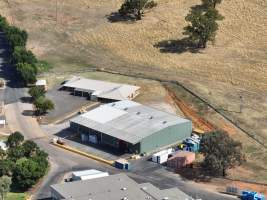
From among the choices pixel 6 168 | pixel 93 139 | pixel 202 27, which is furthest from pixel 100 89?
pixel 6 168

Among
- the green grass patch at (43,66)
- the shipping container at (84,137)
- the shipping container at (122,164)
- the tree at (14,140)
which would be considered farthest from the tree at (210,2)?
the tree at (14,140)

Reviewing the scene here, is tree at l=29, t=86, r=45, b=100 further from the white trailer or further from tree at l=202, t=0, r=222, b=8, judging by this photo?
tree at l=202, t=0, r=222, b=8

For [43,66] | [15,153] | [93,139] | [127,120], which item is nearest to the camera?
[15,153]

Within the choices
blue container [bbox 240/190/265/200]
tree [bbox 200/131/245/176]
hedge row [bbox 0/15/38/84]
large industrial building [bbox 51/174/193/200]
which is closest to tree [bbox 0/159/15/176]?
large industrial building [bbox 51/174/193/200]

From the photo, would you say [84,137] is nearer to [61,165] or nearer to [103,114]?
[103,114]

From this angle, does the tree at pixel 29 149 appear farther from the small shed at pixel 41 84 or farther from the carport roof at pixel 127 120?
the small shed at pixel 41 84

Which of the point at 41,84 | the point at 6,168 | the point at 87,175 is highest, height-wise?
the point at 41,84

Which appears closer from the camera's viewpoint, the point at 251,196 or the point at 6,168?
the point at 251,196

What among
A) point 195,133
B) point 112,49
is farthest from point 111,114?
point 112,49
